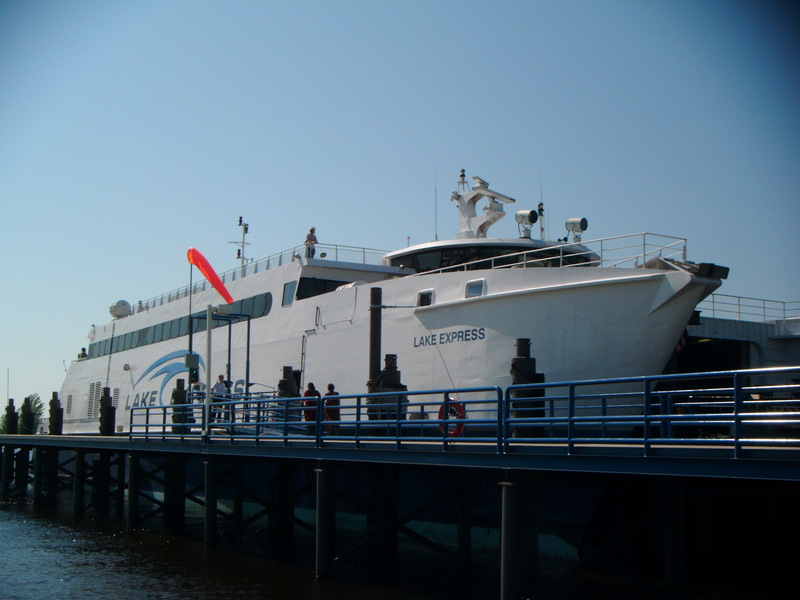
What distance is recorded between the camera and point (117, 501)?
2545 cm

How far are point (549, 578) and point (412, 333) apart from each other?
5.83 m

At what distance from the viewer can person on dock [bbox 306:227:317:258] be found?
23.5m

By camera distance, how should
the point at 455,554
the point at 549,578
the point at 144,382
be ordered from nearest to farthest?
the point at 549,578
the point at 455,554
the point at 144,382

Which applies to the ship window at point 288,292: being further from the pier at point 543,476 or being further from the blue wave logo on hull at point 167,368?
the blue wave logo on hull at point 167,368

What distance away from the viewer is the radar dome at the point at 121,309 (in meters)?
36.9

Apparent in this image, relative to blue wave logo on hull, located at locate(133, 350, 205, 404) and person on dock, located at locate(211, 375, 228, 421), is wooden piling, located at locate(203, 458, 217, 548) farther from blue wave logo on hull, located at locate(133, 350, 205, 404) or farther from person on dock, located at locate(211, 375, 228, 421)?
blue wave logo on hull, located at locate(133, 350, 205, 404)

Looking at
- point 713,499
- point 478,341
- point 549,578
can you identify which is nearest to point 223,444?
point 478,341

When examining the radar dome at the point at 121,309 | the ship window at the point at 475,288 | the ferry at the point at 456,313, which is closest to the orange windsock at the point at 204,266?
the ferry at the point at 456,313

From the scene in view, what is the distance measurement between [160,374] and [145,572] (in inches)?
575

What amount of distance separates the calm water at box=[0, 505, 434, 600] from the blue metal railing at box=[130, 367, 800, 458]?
2.39 meters

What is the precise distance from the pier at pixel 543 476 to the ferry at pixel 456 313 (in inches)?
31.4

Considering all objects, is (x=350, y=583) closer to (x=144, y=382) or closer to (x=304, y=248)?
(x=304, y=248)

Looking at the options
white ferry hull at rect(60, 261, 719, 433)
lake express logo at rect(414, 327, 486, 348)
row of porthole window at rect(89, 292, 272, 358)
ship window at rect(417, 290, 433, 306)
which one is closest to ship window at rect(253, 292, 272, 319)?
row of porthole window at rect(89, 292, 272, 358)

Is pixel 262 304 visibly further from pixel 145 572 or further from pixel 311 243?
pixel 145 572
